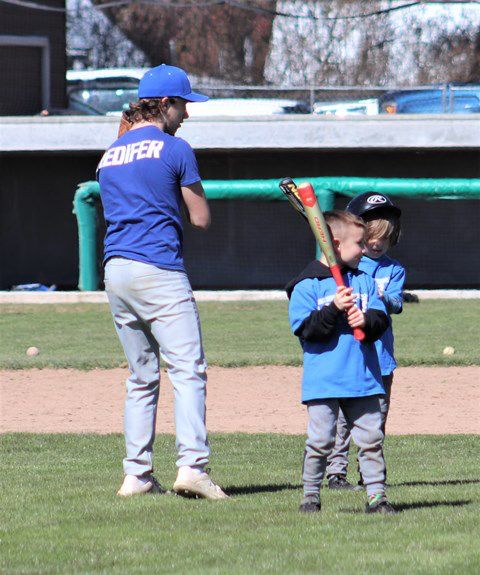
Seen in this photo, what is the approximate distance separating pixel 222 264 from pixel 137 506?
18102 millimetres

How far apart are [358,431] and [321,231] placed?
870mm

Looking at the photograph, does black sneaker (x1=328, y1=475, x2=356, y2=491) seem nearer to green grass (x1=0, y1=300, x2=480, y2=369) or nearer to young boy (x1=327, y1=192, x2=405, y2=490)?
young boy (x1=327, y1=192, x2=405, y2=490)

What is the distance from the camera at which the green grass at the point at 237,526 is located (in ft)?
12.8

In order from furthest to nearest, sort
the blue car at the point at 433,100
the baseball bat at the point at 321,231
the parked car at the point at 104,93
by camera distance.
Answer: the parked car at the point at 104,93
the blue car at the point at 433,100
the baseball bat at the point at 321,231

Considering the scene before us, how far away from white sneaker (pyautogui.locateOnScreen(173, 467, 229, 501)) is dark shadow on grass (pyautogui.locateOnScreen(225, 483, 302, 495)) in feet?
1.06

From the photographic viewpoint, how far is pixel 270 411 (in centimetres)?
949

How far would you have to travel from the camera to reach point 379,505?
4734mm

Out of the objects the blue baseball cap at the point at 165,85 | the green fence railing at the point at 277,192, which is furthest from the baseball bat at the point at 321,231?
the green fence railing at the point at 277,192

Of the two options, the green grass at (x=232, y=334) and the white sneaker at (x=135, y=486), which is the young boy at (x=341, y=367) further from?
the green grass at (x=232, y=334)

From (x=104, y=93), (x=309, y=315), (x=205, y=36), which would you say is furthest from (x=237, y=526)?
(x=205, y=36)

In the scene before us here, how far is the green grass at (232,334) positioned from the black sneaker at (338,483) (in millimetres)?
5958

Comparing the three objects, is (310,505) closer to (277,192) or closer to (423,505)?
(423,505)

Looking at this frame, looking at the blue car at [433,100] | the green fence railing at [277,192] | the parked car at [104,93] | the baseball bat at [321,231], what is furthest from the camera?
the parked car at [104,93]

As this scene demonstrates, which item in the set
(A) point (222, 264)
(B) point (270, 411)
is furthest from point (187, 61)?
(B) point (270, 411)
